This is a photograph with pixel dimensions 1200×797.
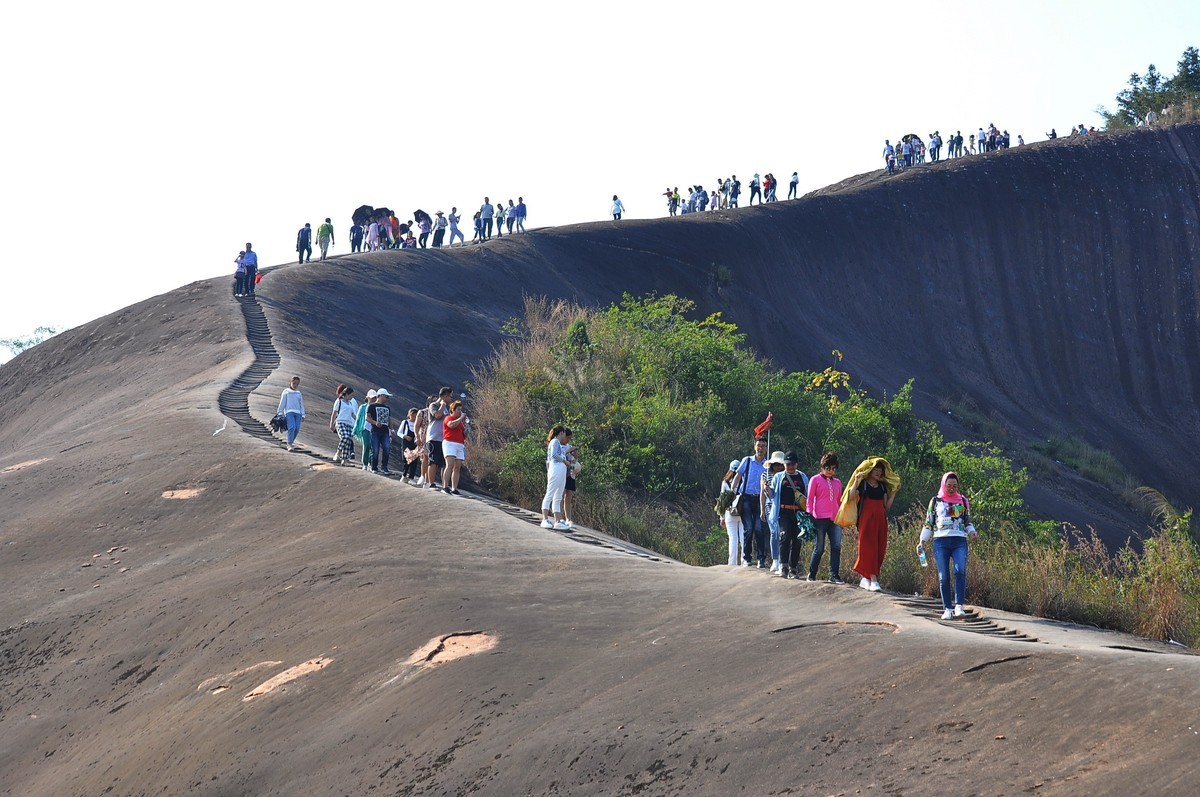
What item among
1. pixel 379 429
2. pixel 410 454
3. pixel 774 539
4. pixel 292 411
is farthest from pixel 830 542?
pixel 292 411

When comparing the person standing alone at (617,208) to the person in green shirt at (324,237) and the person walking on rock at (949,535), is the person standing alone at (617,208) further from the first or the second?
the person walking on rock at (949,535)

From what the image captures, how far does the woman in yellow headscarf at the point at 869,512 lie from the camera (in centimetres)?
1303

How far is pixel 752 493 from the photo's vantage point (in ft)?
48.1

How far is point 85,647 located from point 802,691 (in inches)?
335

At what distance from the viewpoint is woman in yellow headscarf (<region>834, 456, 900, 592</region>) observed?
13.0 meters

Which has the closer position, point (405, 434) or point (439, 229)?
point (405, 434)

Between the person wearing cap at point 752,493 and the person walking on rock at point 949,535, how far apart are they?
92.0 inches

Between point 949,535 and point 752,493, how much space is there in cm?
273

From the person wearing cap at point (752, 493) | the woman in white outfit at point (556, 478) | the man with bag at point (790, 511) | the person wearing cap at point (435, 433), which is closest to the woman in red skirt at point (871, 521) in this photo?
the man with bag at point (790, 511)

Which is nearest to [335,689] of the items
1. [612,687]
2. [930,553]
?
[612,687]

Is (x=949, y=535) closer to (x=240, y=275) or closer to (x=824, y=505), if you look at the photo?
(x=824, y=505)

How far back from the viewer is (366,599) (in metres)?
13.0

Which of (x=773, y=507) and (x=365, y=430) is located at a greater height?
(x=365, y=430)

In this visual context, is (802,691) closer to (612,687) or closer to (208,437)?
(612,687)
